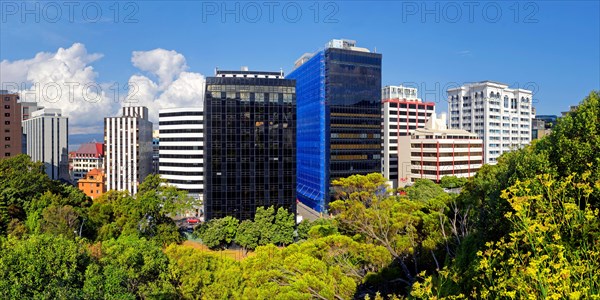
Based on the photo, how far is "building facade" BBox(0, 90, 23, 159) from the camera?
68750mm

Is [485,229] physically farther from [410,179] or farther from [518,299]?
[410,179]

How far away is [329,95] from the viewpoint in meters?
59.8

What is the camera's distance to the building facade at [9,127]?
6875 centimetres

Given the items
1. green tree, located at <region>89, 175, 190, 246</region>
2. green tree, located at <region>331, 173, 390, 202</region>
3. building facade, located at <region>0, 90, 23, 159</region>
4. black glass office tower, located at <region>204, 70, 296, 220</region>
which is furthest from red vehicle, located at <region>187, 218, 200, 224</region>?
green tree, located at <region>331, 173, 390, 202</region>

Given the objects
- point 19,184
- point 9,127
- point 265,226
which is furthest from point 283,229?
point 9,127

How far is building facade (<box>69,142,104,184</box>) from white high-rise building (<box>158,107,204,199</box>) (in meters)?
47.4

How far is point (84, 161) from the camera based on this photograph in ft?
343

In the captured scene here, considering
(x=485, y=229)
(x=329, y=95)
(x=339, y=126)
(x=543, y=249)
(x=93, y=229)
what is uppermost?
(x=329, y=95)

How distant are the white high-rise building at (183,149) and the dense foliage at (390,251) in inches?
1266

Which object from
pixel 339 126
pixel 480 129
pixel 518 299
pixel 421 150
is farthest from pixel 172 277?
pixel 480 129

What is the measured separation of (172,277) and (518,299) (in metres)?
17.3

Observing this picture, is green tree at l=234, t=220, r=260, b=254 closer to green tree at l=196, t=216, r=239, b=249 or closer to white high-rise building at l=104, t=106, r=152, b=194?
green tree at l=196, t=216, r=239, b=249

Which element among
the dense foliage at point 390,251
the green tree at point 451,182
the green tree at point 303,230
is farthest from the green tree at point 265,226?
the green tree at point 451,182

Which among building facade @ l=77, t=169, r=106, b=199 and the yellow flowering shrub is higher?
the yellow flowering shrub
